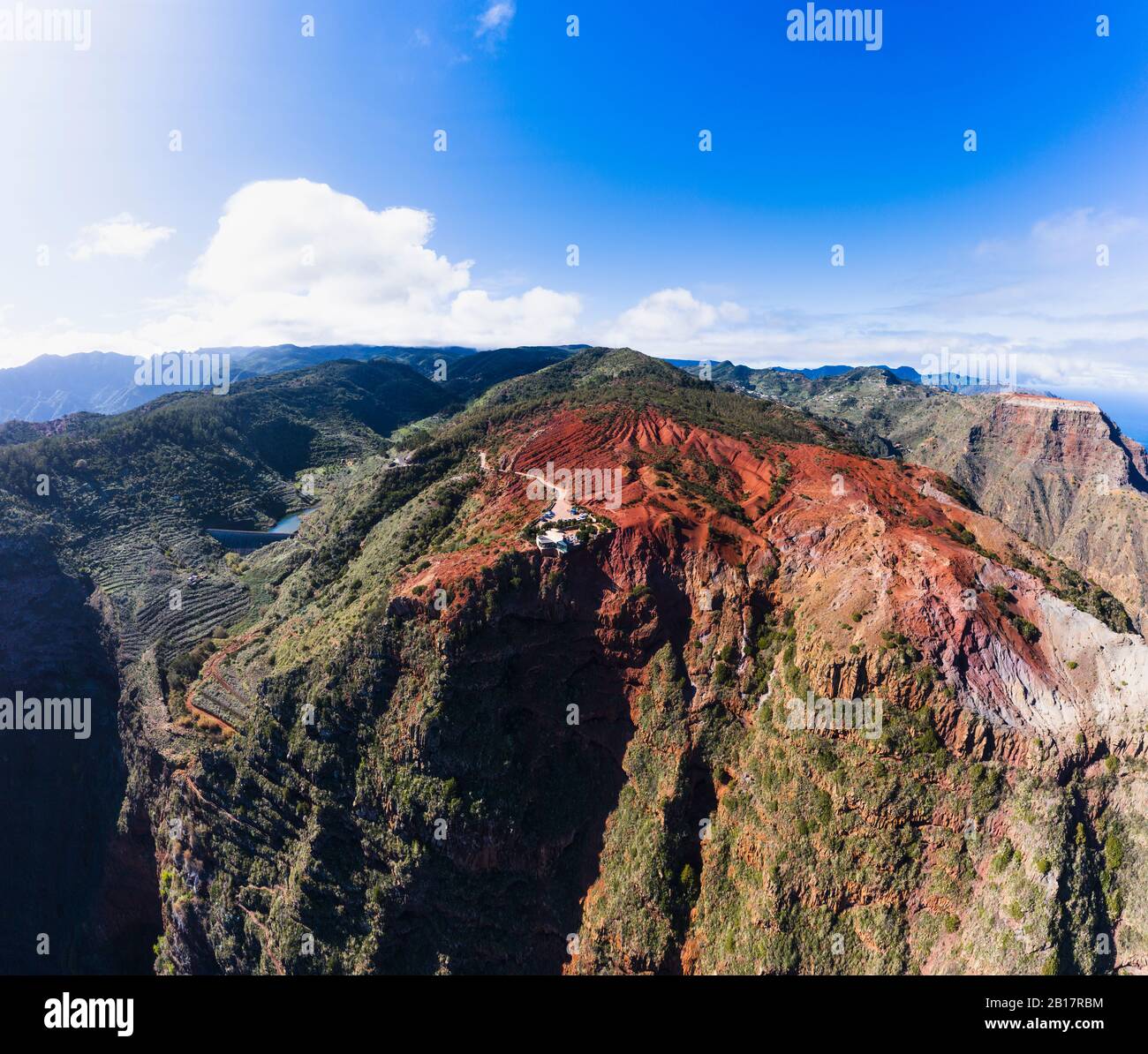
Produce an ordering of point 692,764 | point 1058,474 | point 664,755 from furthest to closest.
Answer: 1. point 1058,474
2. point 664,755
3. point 692,764

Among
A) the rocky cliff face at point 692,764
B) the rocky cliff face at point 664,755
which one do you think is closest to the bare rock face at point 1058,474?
the rocky cliff face at point 692,764

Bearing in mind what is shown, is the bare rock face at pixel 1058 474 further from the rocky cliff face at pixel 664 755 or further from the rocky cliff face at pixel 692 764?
the rocky cliff face at pixel 664 755

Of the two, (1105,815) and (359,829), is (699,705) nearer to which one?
(1105,815)

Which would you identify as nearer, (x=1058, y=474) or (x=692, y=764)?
(x=692, y=764)

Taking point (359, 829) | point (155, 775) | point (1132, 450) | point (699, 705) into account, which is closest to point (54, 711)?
point (155, 775)

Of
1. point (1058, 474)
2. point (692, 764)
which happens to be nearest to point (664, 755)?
point (692, 764)

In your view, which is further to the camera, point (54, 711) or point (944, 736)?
point (54, 711)

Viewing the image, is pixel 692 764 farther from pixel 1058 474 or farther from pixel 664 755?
pixel 1058 474

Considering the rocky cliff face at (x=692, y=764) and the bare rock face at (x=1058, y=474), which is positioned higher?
the bare rock face at (x=1058, y=474)
